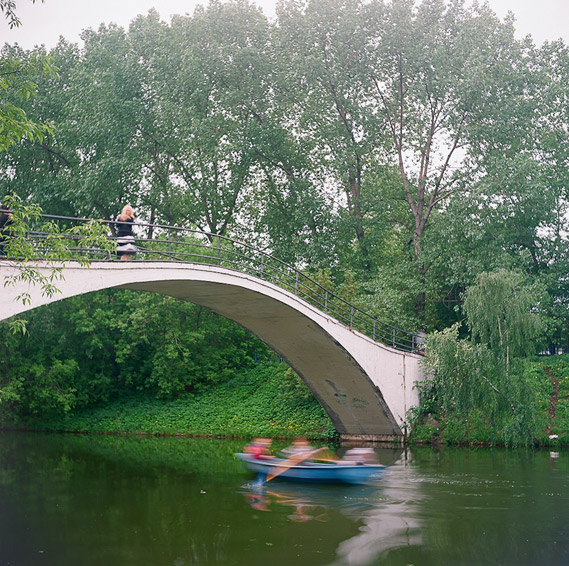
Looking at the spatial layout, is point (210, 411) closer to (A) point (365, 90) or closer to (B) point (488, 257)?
(B) point (488, 257)

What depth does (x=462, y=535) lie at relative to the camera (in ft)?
35.8

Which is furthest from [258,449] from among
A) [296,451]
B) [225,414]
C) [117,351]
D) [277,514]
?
[117,351]

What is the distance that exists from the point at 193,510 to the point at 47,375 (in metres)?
18.7

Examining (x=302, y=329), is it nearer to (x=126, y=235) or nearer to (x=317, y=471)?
(x=317, y=471)

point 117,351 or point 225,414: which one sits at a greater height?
point 117,351

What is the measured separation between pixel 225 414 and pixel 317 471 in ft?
43.6

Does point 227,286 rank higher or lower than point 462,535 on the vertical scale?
higher

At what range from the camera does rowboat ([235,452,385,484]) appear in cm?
1627

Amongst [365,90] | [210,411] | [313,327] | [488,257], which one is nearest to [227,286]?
[313,327]

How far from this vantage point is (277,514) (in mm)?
12594

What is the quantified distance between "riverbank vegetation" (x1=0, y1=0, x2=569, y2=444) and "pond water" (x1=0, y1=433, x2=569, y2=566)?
10063 mm

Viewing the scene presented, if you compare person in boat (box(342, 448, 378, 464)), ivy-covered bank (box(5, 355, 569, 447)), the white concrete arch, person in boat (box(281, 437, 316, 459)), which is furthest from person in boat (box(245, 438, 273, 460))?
ivy-covered bank (box(5, 355, 569, 447))

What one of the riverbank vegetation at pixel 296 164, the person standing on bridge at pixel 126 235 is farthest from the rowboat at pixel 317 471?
the riverbank vegetation at pixel 296 164

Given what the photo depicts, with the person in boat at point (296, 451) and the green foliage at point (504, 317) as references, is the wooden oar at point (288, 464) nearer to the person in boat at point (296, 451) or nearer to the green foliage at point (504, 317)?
the person in boat at point (296, 451)
